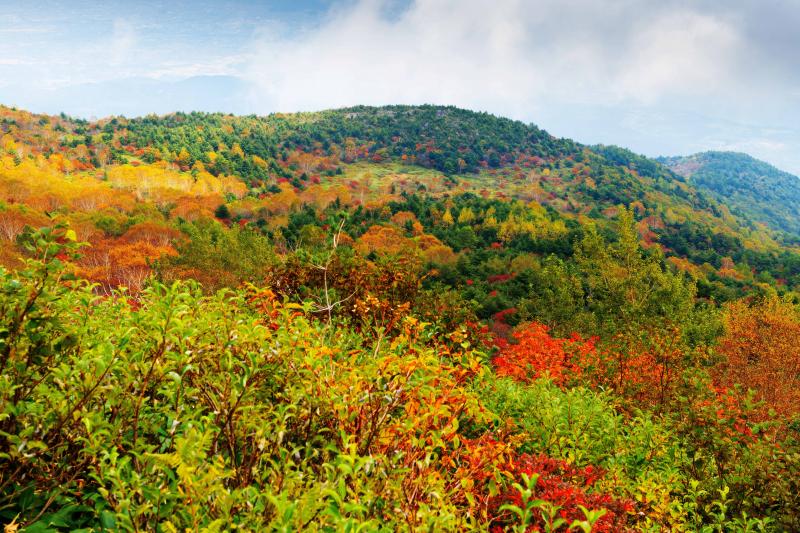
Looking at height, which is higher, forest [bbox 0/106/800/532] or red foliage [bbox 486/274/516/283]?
forest [bbox 0/106/800/532]

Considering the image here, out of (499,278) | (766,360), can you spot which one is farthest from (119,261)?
(766,360)

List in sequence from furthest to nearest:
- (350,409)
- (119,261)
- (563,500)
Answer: (119,261) < (563,500) < (350,409)

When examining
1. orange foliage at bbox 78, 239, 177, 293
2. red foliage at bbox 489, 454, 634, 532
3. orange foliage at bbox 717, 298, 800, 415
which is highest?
red foliage at bbox 489, 454, 634, 532

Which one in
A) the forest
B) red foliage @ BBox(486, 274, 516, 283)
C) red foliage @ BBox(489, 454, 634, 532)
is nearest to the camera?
the forest

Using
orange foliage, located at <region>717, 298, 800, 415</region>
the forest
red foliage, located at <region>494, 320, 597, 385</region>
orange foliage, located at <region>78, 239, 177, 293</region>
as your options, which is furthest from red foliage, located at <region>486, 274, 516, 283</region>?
red foliage, located at <region>494, 320, 597, 385</region>

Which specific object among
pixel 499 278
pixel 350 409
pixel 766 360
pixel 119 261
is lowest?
pixel 119 261

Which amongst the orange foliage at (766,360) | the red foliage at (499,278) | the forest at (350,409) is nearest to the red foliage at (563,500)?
the forest at (350,409)

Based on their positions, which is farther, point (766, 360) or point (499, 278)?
point (499, 278)

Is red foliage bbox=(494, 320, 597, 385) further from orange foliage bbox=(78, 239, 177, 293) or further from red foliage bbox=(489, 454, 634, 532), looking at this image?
orange foliage bbox=(78, 239, 177, 293)

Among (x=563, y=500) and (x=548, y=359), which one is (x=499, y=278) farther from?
(x=563, y=500)

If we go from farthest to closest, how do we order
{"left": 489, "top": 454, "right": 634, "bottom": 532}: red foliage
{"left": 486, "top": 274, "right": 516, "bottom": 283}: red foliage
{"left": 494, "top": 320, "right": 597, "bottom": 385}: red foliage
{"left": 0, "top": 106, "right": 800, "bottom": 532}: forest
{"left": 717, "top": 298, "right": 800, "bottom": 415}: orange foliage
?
{"left": 486, "top": 274, "right": 516, "bottom": 283}: red foliage → {"left": 717, "top": 298, "right": 800, "bottom": 415}: orange foliage → {"left": 494, "top": 320, "right": 597, "bottom": 385}: red foliage → {"left": 489, "top": 454, "right": 634, "bottom": 532}: red foliage → {"left": 0, "top": 106, "right": 800, "bottom": 532}: forest

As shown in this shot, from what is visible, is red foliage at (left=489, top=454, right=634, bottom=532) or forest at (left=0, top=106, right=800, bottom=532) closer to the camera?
forest at (left=0, top=106, right=800, bottom=532)

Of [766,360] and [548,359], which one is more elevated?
[548,359]

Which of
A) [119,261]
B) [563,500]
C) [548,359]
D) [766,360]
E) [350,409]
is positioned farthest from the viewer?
[119,261]
